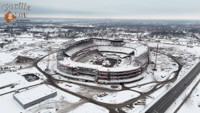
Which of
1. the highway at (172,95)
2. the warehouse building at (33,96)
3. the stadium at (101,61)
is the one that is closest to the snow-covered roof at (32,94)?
the warehouse building at (33,96)

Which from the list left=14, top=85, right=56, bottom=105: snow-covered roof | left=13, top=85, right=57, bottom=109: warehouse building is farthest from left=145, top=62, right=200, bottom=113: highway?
left=14, top=85, right=56, bottom=105: snow-covered roof

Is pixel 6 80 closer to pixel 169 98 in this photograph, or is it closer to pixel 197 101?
pixel 169 98

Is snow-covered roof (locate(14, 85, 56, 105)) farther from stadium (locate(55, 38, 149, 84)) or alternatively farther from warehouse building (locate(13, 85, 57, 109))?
stadium (locate(55, 38, 149, 84))

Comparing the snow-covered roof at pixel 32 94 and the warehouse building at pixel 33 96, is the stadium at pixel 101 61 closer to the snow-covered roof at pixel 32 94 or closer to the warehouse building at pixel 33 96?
the snow-covered roof at pixel 32 94

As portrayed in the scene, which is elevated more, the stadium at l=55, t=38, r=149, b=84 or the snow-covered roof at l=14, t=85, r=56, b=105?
the stadium at l=55, t=38, r=149, b=84

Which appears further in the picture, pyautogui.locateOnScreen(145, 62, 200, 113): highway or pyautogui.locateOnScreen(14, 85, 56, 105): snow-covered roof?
pyautogui.locateOnScreen(14, 85, 56, 105): snow-covered roof

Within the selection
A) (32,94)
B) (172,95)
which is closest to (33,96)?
(32,94)
